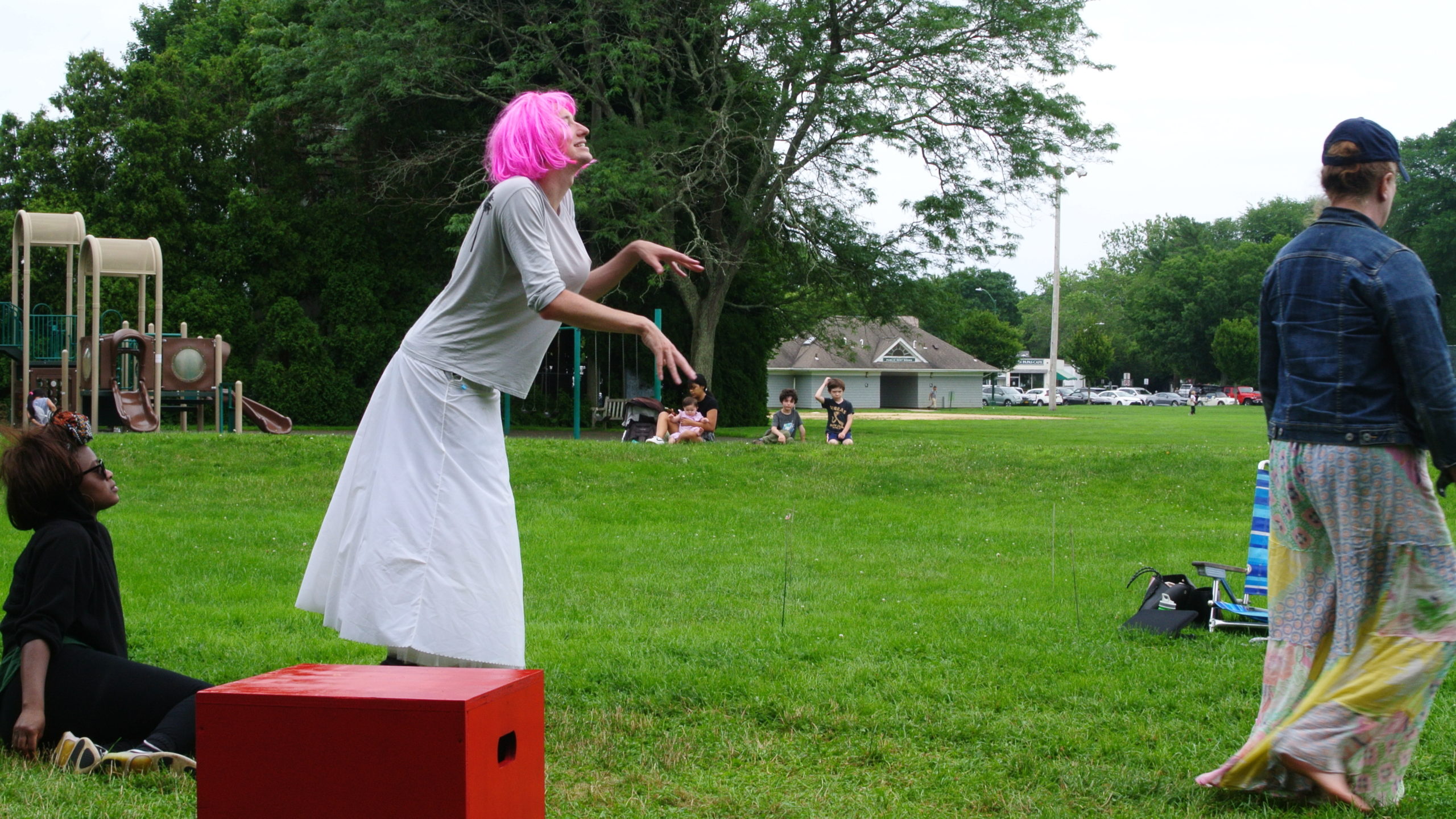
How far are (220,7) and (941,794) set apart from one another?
38.8 meters

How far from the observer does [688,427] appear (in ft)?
56.2

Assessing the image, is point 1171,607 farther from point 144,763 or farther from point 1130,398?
point 1130,398

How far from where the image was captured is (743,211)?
2650 centimetres

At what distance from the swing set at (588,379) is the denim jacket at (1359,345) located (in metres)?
25.3

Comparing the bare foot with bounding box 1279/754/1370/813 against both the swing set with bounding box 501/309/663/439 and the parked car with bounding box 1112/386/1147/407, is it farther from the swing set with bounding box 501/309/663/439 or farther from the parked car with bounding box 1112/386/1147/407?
the parked car with bounding box 1112/386/1147/407

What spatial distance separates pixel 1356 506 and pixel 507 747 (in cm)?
254

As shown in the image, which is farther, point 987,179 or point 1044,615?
point 987,179

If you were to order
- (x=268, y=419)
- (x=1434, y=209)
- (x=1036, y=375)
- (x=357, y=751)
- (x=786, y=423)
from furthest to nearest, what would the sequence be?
(x=1036, y=375) < (x=1434, y=209) < (x=268, y=419) < (x=786, y=423) < (x=357, y=751)

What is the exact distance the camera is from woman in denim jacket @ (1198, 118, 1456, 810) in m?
3.48

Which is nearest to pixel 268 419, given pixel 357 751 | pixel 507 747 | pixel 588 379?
pixel 588 379

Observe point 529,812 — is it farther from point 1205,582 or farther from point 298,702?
point 1205,582

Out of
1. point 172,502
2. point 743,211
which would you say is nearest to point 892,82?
point 743,211

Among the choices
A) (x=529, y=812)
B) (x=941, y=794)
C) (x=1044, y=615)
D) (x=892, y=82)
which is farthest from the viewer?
(x=892, y=82)

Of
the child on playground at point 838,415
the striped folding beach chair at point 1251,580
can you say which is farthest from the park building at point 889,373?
the striped folding beach chair at point 1251,580
